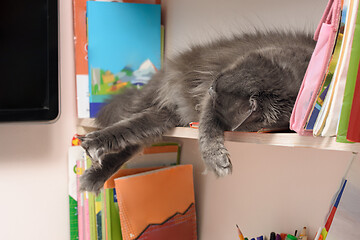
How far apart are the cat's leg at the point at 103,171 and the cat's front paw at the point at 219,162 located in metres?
0.38

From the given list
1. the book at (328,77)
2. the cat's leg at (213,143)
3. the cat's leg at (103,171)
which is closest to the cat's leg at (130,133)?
the cat's leg at (103,171)

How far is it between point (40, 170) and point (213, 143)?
0.86 meters

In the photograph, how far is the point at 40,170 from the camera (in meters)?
1.33

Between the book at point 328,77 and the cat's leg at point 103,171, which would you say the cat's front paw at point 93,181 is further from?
the book at point 328,77

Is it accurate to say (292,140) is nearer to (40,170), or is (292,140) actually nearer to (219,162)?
(219,162)

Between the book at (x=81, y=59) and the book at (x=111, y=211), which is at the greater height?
the book at (x=81, y=59)

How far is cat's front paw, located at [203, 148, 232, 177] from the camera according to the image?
662 millimetres

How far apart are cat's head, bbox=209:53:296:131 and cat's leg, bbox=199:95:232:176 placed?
0.03 meters

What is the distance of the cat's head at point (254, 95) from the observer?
69cm

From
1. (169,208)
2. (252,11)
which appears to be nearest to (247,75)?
(252,11)

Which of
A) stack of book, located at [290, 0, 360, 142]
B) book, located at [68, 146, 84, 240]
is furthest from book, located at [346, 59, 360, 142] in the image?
book, located at [68, 146, 84, 240]

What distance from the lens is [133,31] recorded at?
4.50 feet

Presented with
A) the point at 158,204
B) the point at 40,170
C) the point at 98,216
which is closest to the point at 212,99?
the point at 158,204

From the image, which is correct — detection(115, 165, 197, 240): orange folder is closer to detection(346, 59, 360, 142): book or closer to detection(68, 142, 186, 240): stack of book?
detection(68, 142, 186, 240): stack of book
